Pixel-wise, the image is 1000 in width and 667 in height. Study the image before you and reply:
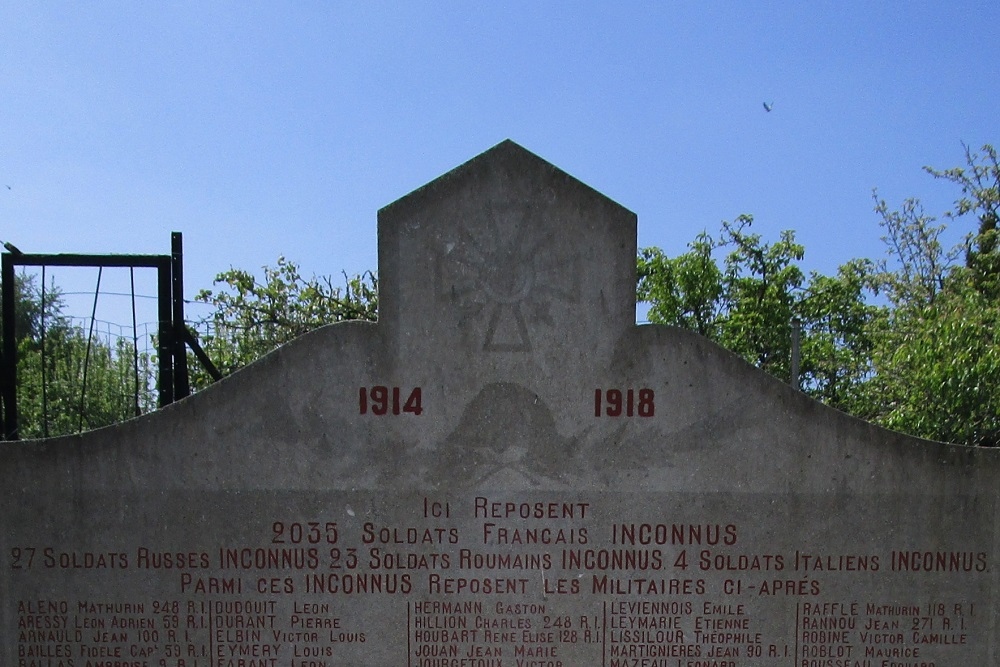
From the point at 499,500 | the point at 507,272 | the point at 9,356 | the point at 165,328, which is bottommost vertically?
the point at 499,500

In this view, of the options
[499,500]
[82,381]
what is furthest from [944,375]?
[82,381]

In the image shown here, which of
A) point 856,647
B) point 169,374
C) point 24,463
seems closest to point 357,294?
point 169,374

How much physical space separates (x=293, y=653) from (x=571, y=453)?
2280 millimetres

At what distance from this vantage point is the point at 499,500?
17.2 ft

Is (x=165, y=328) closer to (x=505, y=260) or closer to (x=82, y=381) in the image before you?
(x=505, y=260)

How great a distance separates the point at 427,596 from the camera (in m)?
5.27

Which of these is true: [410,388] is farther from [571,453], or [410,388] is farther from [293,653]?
[293,653]

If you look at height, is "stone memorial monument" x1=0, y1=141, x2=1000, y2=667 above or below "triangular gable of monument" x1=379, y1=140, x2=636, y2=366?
below

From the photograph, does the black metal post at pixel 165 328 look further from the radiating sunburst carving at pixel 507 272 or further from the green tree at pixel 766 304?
the green tree at pixel 766 304

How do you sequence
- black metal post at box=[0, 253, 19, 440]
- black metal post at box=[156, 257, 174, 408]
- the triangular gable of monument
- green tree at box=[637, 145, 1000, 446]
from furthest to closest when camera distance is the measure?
green tree at box=[637, 145, 1000, 446] < black metal post at box=[156, 257, 174, 408] < black metal post at box=[0, 253, 19, 440] < the triangular gable of monument

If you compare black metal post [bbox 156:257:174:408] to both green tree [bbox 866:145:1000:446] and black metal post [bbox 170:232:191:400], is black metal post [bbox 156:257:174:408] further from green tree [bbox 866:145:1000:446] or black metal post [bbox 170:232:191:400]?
green tree [bbox 866:145:1000:446]

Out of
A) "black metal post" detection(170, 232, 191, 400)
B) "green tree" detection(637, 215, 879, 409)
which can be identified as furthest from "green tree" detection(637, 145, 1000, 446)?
"black metal post" detection(170, 232, 191, 400)

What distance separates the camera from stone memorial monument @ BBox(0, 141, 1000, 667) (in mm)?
5152

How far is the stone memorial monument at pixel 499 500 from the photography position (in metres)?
5.15
